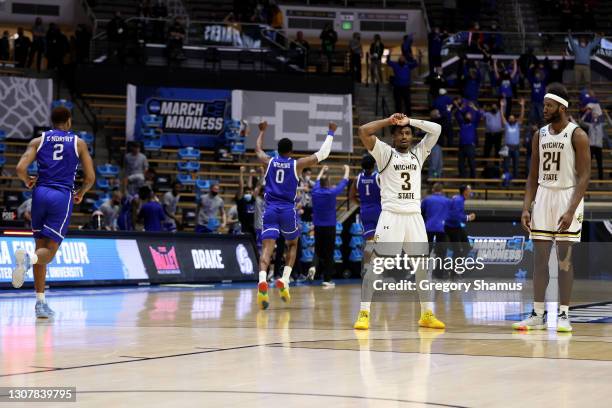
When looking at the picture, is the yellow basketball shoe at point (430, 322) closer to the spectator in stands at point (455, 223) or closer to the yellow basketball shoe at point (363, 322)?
the yellow basketball shoe at point (363, 322)

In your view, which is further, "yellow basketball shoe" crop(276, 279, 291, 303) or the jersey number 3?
"yellow basketball shoe" crop(276, 279, 291, 303)

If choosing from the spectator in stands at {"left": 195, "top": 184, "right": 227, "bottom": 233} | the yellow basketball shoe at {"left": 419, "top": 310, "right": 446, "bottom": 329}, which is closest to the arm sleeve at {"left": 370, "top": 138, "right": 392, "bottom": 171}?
the yellow basketball shoe at {"left": 419, "top": 310, "right": 446, "bottom": 329}

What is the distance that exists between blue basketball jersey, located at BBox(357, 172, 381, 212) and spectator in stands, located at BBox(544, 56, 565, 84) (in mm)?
16381

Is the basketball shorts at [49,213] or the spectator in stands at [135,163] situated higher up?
the spectator in stands at [135,163]

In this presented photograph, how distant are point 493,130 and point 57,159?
66.1 feet

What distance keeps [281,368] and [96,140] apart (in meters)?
23.4

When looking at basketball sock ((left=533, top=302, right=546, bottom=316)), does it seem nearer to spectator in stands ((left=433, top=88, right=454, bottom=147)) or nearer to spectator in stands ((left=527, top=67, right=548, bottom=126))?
spectator in stands ((left=433, top=88, right=454, bottom=147))

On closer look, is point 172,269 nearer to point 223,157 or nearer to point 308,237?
point 308,237

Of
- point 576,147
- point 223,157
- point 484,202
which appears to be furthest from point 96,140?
point 576,147

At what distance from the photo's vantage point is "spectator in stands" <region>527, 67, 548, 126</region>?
103 feet

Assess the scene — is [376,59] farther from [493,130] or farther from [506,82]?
[493,130]

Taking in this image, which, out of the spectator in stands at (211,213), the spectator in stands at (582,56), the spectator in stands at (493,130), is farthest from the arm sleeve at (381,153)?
the spectator in stands at (582,56)

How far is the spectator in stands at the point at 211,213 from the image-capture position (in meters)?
23.8

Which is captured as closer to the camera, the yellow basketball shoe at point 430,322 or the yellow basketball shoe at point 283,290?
the yellow basketball shoe at point 430,322
